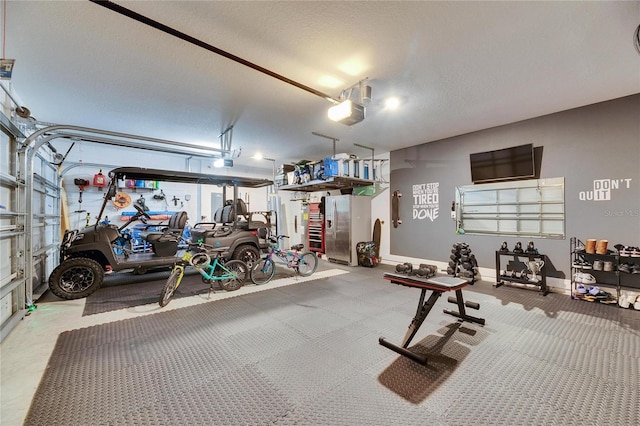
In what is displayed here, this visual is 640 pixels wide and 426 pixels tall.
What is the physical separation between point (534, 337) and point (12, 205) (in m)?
6.26

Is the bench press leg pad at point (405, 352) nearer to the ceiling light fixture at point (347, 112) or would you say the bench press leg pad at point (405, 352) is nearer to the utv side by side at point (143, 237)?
the ceiling light fixture at point (347, 112)

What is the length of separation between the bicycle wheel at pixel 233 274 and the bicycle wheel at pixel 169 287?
686 millimetres

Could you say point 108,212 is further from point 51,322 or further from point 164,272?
point 51,322

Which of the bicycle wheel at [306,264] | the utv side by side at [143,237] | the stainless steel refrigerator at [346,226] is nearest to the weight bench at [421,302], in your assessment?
the bicycle wheel at [306,264]

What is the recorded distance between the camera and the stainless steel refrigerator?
6895 mm

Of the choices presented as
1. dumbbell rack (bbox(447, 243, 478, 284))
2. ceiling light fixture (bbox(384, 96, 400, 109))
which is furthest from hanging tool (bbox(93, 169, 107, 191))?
dumbbell rack (bbox(447, 243, 478, 284))

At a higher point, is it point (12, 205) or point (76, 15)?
point (76, 15)

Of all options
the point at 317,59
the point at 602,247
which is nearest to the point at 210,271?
the point at 317,59

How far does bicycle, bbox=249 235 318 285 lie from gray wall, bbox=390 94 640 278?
9.98 feet

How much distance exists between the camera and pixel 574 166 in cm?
426

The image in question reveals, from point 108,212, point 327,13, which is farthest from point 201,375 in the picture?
point 108,212

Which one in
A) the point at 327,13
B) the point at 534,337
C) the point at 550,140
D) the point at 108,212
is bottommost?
the point at 534,337

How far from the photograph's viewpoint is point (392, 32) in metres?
2.43

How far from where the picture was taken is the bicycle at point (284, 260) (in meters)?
5.04
